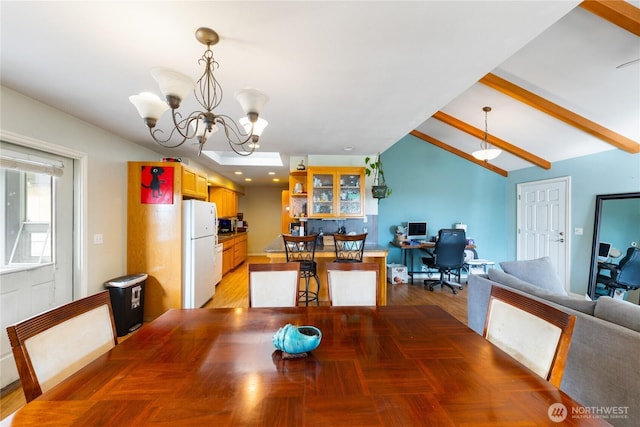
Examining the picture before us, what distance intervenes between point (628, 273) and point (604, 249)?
0.60 meters

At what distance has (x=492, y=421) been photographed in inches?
27.6

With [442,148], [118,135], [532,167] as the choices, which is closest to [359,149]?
[442,148]

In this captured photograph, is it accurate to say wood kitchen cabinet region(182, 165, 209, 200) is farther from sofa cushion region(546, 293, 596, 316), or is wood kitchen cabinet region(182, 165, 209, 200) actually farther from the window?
sofa cushion region(546, 293, 596, 316)

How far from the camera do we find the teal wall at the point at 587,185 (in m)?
3.32

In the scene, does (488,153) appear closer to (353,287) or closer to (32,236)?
(353,287)

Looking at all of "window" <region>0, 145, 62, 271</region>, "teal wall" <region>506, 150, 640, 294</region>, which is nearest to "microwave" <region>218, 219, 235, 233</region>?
"window" <region>0, 145, 62, 271</region>

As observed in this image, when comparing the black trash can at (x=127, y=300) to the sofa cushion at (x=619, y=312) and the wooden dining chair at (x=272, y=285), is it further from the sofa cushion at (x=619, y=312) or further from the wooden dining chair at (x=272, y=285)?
the sofa cushion at (x=619, y=312)

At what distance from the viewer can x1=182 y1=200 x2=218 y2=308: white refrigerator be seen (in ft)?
10.4

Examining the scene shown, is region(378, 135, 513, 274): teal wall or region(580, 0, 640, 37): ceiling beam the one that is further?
region(378, 135, 513, 274): teal wall

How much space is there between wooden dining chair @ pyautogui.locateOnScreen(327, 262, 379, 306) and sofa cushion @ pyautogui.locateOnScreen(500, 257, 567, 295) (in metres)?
1.50

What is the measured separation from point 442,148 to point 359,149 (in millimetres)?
2647

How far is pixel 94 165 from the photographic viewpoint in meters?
2.65

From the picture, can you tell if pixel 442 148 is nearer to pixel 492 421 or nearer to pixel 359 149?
pixel 359 149

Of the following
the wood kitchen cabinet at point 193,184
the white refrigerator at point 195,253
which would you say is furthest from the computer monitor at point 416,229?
the wood kitchen cabinet at point 193,184
